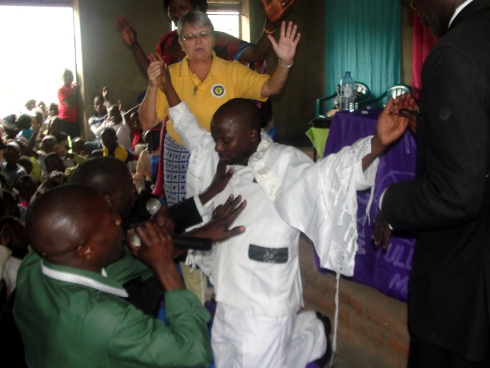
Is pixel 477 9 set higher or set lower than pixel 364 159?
higher

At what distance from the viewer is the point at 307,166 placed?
2.08 m

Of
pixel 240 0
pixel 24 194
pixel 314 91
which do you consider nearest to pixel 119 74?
pixel 240 0

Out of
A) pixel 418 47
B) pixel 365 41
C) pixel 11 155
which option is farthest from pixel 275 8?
pixel 365 41

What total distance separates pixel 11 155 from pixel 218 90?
3447mm

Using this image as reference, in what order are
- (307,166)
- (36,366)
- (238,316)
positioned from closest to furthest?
(36,366), (307,166), (238,316)

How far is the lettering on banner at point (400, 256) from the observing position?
10.0 ft

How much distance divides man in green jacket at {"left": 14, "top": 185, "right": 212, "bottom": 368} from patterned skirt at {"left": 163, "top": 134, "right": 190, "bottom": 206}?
133 centimetres

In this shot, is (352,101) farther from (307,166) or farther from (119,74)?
(119,74)

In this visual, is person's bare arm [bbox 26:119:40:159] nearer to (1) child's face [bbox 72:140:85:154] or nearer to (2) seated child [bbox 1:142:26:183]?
(1) child's face [bbox 72:140:85:154]

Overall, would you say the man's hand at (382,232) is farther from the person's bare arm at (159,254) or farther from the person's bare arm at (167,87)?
the person's bare arm at (167,87)

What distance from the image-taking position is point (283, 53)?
2.46m

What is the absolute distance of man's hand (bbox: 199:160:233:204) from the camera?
239 centimetres

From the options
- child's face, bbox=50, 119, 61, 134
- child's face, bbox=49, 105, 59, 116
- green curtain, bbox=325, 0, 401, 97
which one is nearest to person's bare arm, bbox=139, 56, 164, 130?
child's face, bbox=50, 119, 61, 134

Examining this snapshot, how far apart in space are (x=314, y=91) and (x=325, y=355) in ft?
24.7
